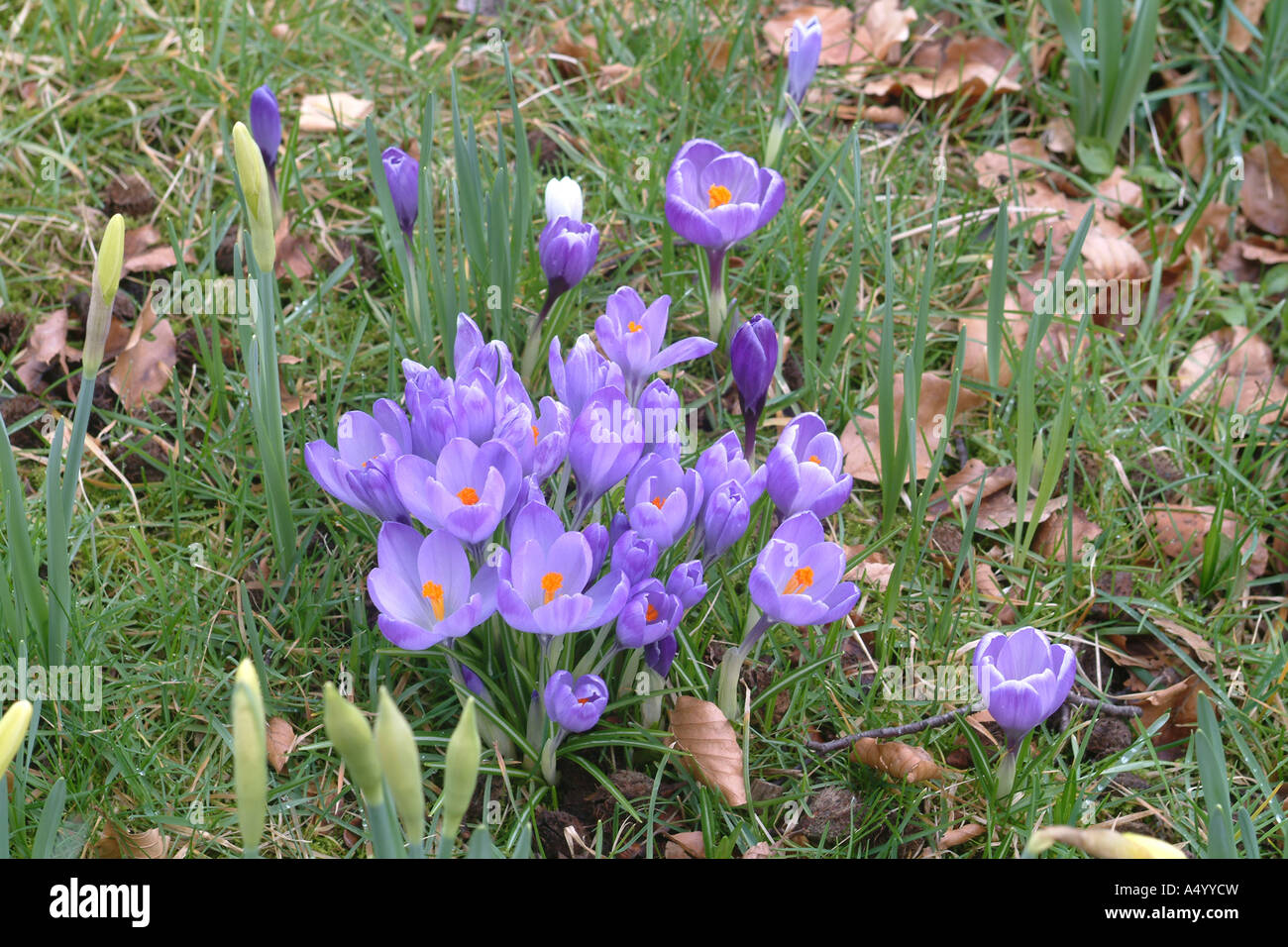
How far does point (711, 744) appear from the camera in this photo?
1.79 m

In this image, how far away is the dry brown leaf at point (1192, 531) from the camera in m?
2.29

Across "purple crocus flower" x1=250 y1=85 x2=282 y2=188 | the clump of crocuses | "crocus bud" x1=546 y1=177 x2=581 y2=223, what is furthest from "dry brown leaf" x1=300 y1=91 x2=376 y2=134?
the clump of crocuses

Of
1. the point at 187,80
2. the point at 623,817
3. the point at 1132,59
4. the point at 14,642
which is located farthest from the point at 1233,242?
the point at 14,642

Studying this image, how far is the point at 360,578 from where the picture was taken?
6.69 feet

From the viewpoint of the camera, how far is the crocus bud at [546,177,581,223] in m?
2.19

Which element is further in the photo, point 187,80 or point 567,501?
point 187,80

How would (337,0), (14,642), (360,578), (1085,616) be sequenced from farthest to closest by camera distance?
(337,0)
(1085,616)
(360,578)
(14,642)

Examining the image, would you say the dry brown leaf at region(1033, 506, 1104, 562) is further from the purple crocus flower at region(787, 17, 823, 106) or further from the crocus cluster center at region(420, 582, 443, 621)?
the crocus cluster center at region(420, 582, 443, 621)

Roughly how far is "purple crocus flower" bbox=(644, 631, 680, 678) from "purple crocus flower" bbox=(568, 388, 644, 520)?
0.81ft

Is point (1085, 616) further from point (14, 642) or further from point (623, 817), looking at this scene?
point (14, 642)

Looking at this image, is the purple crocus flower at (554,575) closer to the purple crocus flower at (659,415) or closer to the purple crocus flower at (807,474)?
the purple crocus flower at (659,415)

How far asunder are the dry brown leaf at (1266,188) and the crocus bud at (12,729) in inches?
118
